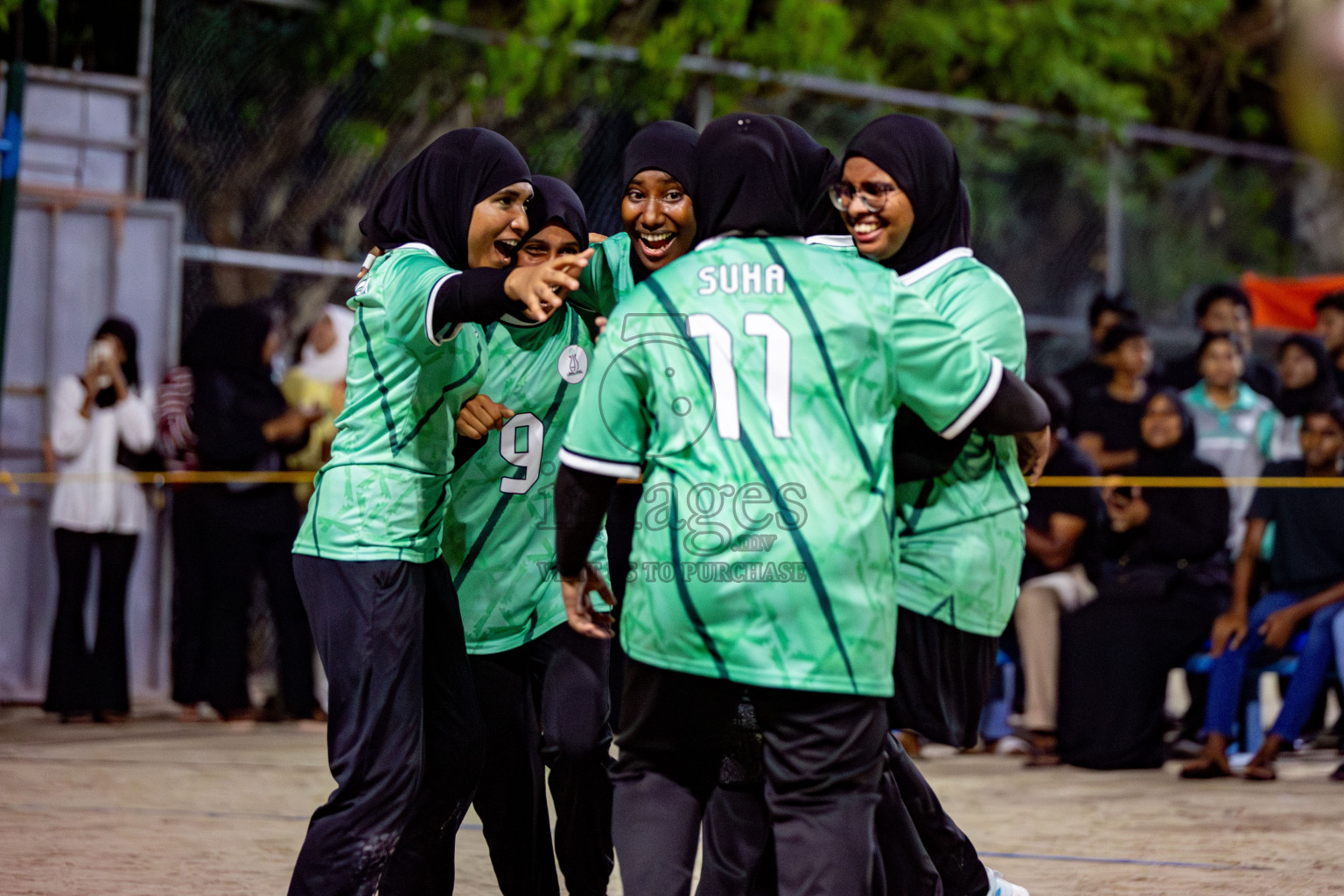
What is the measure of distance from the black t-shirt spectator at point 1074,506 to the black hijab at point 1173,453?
0.27 meters

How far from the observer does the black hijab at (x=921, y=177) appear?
3.86m

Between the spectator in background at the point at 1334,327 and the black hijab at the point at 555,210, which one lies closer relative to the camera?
the black hijab at the point at 555,210

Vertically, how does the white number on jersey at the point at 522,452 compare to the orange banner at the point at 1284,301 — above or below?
A: below

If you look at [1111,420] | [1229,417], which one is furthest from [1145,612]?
[1229,417]

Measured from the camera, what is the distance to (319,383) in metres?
10.0

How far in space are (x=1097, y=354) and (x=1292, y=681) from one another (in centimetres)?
252

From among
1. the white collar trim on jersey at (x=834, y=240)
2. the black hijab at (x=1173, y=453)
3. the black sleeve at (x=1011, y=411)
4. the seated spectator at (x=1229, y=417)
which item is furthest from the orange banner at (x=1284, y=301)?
the black sleeve at (x=1011, y=411)

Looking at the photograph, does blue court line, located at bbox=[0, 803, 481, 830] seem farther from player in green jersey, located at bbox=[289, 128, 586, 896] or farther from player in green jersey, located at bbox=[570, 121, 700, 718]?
player in green jersey, located at bbox=[570, 121, 700, 718]

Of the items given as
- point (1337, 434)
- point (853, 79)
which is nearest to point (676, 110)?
point (853, 79)

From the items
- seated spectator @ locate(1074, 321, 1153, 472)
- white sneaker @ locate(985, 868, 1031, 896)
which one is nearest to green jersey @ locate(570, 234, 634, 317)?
white sneaker @ locate(985, 868, 1031, 896)

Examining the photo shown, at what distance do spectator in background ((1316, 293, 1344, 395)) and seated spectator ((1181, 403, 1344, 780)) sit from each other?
1127mm

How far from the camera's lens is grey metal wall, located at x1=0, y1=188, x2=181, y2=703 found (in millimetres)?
10109

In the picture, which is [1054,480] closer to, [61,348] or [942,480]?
[942,480]

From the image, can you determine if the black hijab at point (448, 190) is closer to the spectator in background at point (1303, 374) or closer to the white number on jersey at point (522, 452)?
the white number on jersey at point (522, 452)
